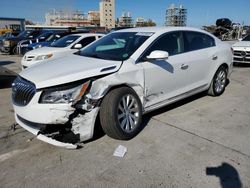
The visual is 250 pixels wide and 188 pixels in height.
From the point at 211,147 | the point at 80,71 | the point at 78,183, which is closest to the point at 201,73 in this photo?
the point at 211,147

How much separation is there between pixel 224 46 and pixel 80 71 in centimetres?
381

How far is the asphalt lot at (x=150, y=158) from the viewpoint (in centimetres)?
255

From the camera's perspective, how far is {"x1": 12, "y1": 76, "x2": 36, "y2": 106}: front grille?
292cm

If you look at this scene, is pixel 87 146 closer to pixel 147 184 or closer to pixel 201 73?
pixel 147 184

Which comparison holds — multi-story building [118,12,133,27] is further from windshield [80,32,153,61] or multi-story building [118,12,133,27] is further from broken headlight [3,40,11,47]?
windshield [80,32,153,61]

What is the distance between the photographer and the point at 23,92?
9.95 feet

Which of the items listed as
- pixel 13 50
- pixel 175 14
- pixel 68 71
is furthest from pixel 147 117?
pixel 175 14

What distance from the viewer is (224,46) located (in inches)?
213

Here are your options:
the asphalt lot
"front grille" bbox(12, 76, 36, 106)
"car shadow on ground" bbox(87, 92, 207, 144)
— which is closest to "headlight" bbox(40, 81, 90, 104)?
"front grille" bbox(12, 76, 36, 106)

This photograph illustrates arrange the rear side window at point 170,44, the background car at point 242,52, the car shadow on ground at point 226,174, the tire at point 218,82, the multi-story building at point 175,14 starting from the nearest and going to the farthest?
the car shadow on ground at point 226,174, the rear side window at point 170,44, the tire at point 218,82, the background car at point 242,52, the multi-story building at point 175,14

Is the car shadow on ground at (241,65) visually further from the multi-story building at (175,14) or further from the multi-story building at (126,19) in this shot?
the multi-story building at (126,19)

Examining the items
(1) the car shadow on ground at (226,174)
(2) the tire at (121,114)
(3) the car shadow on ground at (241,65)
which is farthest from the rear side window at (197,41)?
(3) the car shadow on ground at (241,65)

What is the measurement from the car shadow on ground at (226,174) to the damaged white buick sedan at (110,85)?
3.90 ft

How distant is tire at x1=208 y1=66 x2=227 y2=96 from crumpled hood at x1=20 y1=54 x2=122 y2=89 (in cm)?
279
